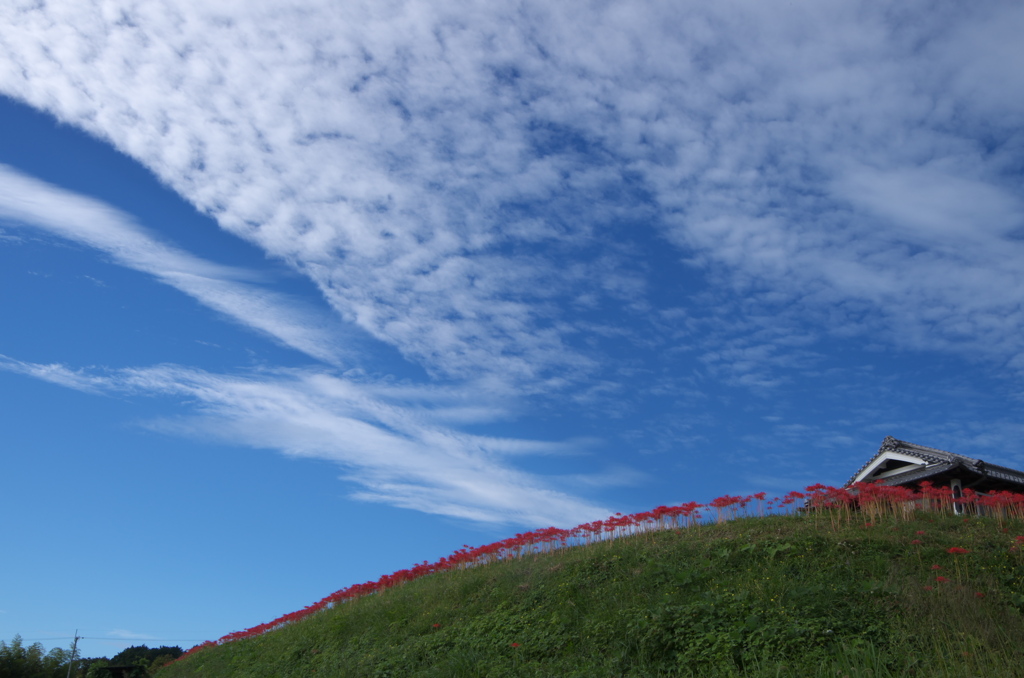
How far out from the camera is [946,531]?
13.8 m

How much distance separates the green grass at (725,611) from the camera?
8.41 meters

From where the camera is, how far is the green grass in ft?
27.6

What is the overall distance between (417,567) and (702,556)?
11558 mm

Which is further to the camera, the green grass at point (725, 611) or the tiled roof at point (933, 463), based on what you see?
the tiled roof at point (933, 463)

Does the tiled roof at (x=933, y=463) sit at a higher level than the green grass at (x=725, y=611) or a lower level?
higher

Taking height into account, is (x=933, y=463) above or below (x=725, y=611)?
above

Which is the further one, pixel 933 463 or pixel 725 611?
pixel 933 463

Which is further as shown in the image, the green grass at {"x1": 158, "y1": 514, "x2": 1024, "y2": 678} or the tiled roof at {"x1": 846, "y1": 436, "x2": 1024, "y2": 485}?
the tiled roof at {"x1": 846, "y1": 436, "x2": 1024, "y2": 485}

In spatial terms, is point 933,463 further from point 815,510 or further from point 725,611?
point 725,611

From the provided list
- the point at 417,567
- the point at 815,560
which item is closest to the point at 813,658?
the point at 815,560

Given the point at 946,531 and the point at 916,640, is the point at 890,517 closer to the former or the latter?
the point at 946,531

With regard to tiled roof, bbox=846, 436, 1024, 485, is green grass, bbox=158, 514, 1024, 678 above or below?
below

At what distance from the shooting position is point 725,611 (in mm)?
9555

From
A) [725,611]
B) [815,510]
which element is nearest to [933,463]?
[815,510]
